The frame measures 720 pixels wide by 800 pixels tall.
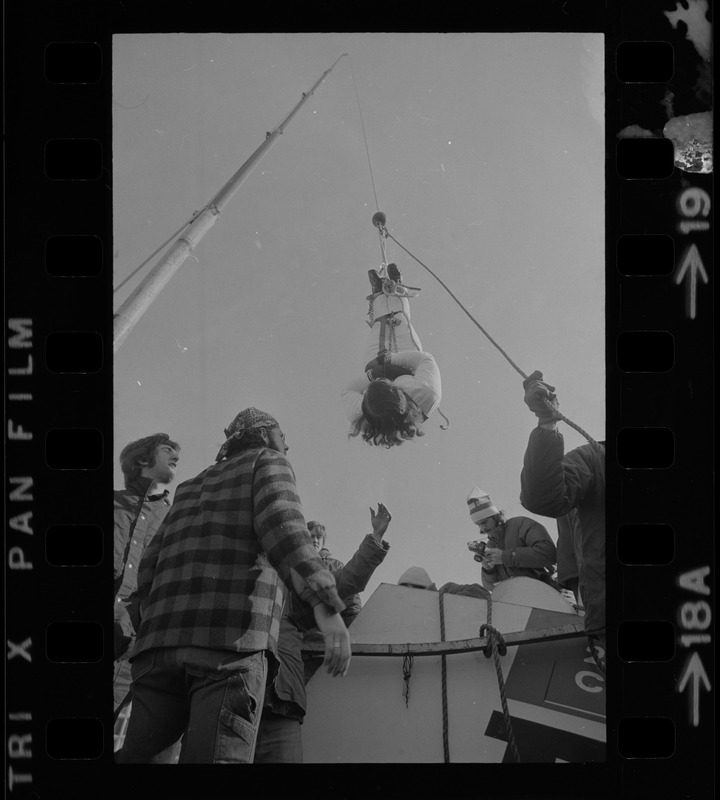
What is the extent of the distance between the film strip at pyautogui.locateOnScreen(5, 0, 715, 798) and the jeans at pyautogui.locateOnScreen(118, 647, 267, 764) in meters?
0.18

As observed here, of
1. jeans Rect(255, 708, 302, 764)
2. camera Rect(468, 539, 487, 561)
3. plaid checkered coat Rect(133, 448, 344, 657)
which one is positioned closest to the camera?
plaid checkered coat Rect(133, 448, 344, 657)

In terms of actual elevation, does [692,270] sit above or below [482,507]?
above

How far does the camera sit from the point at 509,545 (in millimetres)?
→ 2656

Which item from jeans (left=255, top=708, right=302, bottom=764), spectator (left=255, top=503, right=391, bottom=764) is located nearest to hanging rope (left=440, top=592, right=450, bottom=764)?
spectator (left=255, top=503, right=391, bottom=764)

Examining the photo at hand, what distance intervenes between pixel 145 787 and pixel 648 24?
275 centimetres

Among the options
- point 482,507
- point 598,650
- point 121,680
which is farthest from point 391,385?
point 121,680

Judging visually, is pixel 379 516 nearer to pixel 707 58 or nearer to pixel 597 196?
pixel 597 196

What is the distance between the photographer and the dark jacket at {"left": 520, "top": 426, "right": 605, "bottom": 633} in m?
2.50

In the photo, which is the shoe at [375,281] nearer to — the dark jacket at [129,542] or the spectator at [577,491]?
the spectator at [577,491]

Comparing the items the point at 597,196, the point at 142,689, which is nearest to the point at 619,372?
the point at 597,196

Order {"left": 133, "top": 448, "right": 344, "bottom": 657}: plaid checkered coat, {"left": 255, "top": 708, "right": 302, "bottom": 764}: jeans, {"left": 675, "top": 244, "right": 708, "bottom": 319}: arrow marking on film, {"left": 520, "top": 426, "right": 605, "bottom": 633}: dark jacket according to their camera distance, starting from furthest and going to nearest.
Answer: {"left": 520, "top": 426, "right": 605, "bottom": 633}: dark jacket
{"left": 675, "top": 244, "right": 708, "bottom": 319}: arrow marking on film
{"left": 255, "top": 708, "right": 302, "bottom": 764}: jeans
{"left": 133, "top": 448, "right": 344, "bottom": 657}: plaid checkered coat

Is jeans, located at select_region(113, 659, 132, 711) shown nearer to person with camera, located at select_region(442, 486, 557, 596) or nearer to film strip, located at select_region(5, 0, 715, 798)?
film strip, located at select_region(5, 0, 715, 798)

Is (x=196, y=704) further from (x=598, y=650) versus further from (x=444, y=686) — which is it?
(x=598, y=650)

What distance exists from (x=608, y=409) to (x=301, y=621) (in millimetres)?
1183
